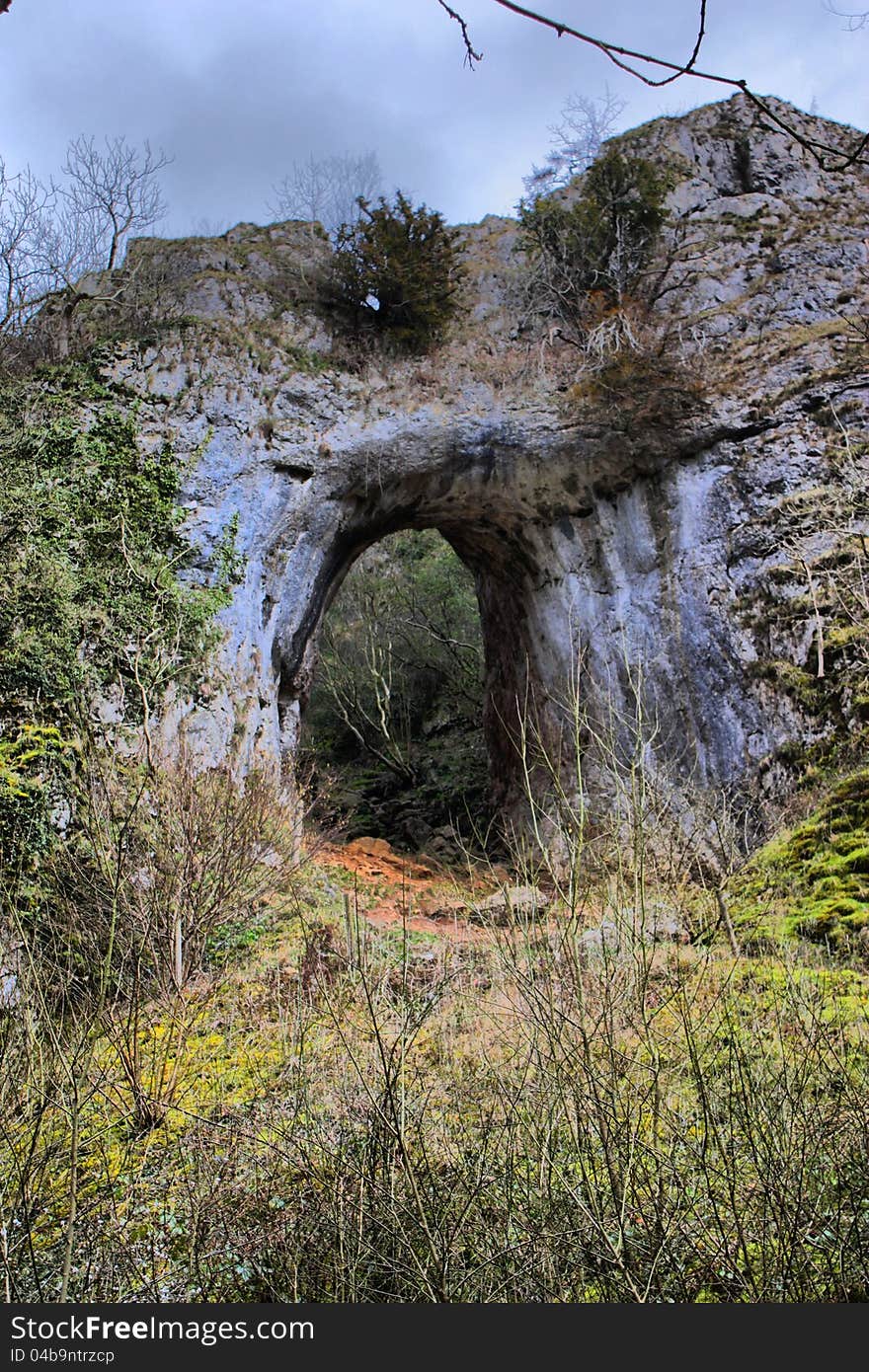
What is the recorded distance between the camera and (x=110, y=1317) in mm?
2477

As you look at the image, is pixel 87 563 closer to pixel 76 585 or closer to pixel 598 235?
pixel 76 585

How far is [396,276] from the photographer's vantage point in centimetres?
1280

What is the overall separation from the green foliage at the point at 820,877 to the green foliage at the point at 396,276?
8.90 metres

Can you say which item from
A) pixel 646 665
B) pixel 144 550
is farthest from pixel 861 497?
pixel 144 550

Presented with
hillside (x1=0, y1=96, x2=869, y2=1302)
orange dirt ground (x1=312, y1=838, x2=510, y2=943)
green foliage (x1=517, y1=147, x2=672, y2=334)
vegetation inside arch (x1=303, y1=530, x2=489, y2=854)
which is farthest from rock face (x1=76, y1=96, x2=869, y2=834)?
vegetation inside arch (x1=303, y1=530, x2=489, y2=854)

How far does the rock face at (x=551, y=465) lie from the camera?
10375mm

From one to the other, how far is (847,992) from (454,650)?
14437 mm

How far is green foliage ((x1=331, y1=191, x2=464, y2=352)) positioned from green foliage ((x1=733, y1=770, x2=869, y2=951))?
8.90 meters

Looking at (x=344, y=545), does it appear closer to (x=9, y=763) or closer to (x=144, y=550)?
(x=144, y=550)

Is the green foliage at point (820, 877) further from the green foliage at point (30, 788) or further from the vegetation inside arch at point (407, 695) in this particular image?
the vegetation inside arch at point (407, 695)

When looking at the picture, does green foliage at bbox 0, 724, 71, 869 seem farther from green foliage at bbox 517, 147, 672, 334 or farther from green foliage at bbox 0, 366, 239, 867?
green foliage at bbox 517, 147, 672, 334

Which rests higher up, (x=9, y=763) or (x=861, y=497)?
(x=861, y=497)

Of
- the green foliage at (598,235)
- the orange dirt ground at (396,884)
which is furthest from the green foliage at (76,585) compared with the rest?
the green foliage at (598,235)

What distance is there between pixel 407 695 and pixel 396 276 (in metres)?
8.38
